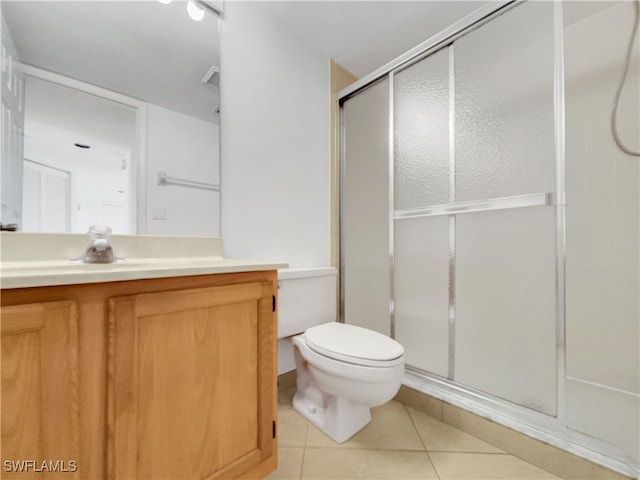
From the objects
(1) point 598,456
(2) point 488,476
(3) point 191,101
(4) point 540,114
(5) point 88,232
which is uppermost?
(3) point 191,101

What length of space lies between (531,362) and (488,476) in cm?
50

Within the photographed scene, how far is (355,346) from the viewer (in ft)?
3.64

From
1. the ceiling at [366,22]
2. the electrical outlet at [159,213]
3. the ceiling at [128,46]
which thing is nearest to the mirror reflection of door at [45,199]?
the electrical outlet at [159,213]

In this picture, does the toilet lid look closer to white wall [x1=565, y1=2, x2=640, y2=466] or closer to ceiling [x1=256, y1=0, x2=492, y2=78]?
white wall [x1=565, y1=2, x2=640, y2=466]

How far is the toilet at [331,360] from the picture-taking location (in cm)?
102

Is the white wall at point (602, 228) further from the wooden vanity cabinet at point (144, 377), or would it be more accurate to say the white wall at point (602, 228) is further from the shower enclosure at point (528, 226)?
the wooden vanity cabinet at point (144, 377)

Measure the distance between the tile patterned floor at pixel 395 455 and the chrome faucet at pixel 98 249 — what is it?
0.98 metres

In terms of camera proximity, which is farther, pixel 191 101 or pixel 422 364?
pixel 422 364

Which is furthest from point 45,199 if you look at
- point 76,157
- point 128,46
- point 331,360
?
point 331,360

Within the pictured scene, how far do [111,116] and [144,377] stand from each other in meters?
1.03

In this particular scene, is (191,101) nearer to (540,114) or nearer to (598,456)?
(540,114)

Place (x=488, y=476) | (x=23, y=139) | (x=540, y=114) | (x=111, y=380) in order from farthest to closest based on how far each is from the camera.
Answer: (x=540, y=114) < (x=488, y=476) < (x=23, y=139) < (x=111, y=380)

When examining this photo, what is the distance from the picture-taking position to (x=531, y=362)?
1.17 m

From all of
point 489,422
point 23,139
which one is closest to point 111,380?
point 23,139
